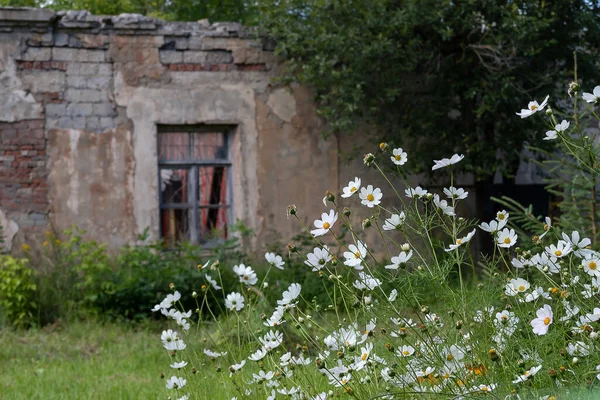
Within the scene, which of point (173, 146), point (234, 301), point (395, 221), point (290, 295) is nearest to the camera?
point (395, 221)

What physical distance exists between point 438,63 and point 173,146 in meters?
3.15

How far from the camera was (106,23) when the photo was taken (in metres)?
9.18

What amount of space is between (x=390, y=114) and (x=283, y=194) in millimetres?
1557

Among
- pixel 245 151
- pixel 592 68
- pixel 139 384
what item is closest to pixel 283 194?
pixel 245 151

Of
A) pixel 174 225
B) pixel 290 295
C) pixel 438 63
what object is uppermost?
pixel 438 63

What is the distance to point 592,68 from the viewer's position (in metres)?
9.30

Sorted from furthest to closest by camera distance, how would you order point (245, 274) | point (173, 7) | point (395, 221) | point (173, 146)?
point (173, 7)
point (173, 146)
point (245, 274)
point (395, 221)

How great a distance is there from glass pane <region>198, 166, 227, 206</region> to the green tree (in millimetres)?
1376

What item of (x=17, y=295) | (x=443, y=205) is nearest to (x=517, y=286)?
(x=443, y=205)

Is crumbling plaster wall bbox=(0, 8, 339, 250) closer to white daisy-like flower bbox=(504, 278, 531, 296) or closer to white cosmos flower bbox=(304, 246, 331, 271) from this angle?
white cosmos flower bbox=(304, 246, 331, 271)

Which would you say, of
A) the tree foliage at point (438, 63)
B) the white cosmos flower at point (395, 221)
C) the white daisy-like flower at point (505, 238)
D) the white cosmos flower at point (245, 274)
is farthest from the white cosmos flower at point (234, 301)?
the tree foliage at point (438, 63)

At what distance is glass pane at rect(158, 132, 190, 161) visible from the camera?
9422mm

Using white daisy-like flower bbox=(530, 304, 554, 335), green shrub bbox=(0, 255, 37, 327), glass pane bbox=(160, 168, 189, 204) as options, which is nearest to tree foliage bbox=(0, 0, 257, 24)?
glass pane bbox=(160, 168, 189, 204)

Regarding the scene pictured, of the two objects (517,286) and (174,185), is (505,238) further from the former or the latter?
(174,185)
